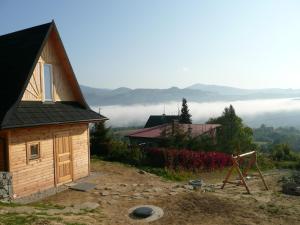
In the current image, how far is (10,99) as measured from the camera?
13453 mm

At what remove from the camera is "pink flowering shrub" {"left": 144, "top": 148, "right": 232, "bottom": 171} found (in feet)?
75.2

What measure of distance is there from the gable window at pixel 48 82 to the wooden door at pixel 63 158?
6.17ft

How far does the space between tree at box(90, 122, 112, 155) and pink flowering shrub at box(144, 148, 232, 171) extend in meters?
4.65

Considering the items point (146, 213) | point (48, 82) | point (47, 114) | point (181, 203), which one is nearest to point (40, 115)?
point (47, 114)

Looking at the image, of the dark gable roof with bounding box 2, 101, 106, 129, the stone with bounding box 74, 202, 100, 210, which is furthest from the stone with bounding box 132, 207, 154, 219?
the dark gable roof with bounding box 2, 101, 106, 129

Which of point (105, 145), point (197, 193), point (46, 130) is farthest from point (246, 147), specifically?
point (46, 130)

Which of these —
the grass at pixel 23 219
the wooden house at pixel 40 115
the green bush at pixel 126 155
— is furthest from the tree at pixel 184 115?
the grass at pixel 23 219

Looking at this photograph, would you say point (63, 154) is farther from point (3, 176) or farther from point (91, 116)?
point (3, 176)

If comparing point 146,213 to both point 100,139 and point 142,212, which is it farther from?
point 100,139

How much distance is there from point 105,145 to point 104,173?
8.96m

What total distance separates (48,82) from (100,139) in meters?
12.8

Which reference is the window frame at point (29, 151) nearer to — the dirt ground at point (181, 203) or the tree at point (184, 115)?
the dirt ground at point (181, 203)

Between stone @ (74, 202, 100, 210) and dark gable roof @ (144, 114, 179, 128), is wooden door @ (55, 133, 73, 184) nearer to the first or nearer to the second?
stone @ (74, 202, 100, 210)

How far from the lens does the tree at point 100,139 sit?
27.5 meters
